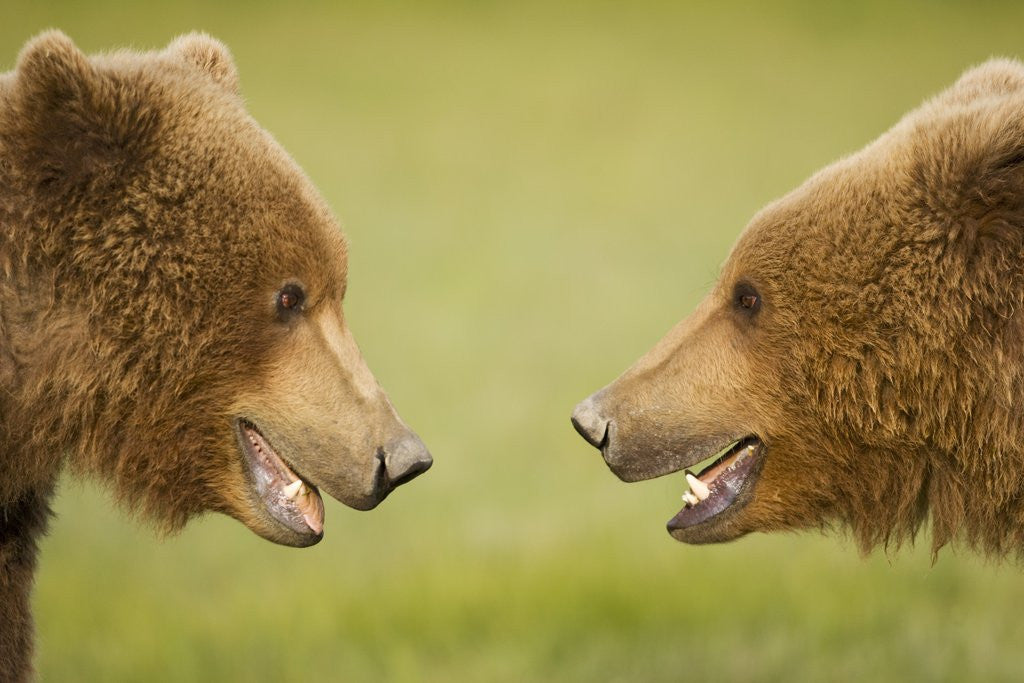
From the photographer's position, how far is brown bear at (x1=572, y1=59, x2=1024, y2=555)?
4023mm

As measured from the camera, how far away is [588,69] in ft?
70.3

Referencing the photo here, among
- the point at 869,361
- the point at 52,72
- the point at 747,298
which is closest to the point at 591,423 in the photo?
the point at 747,298

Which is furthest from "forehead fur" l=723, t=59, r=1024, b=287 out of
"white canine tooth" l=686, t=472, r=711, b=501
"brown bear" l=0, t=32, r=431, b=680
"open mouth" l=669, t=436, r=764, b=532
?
"brown bear" l=0, t=32, r=431, b=680

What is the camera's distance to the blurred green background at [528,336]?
22.9 feet

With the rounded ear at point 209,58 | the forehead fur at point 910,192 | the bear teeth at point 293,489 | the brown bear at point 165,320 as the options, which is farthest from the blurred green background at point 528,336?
the rounded ear at point 209,58

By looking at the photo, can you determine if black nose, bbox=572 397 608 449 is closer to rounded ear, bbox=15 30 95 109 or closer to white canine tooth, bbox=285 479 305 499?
white canine tooth, bbox=285 479 305 499

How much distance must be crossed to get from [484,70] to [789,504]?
17503 mm

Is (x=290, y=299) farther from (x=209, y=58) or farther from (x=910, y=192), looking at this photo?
(x=910, y=192)

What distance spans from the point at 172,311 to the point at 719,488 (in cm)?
Answer: 201

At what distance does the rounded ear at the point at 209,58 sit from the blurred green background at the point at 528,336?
158 centimetres

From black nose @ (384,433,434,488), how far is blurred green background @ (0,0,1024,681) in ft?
3.18

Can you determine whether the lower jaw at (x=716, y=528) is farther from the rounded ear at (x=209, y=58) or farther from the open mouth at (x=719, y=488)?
the rounded ear at (x=209, y=58)

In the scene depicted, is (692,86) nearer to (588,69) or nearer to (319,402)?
(588,69)

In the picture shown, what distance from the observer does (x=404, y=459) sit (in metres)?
4.04
